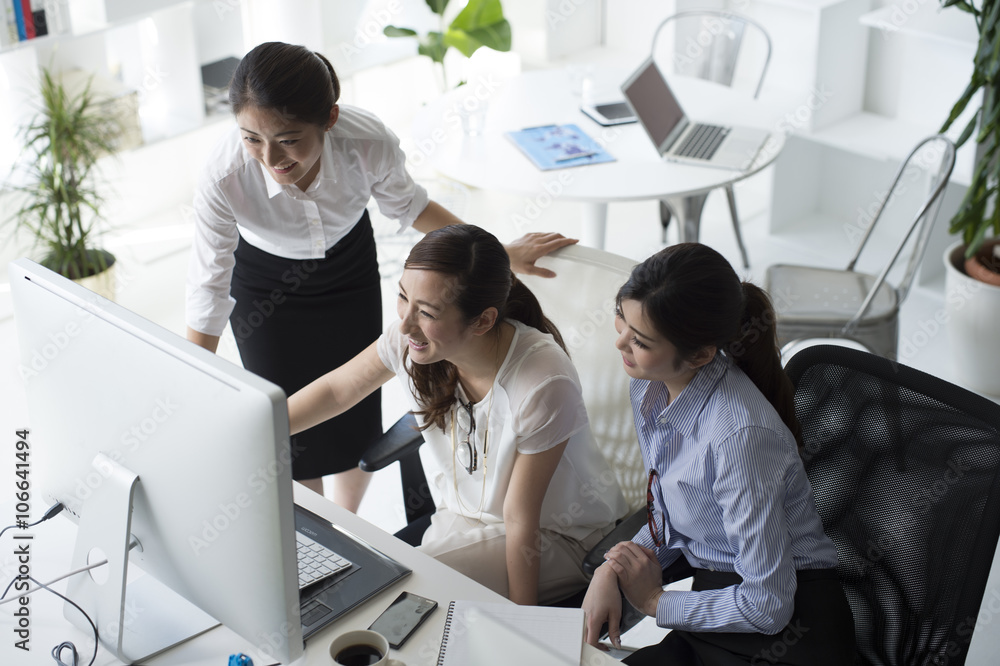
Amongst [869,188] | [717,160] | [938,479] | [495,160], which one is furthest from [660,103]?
[938,479]

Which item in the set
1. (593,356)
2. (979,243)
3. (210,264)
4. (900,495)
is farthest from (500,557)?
(979,243)

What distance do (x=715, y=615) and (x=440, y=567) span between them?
0.41 metres

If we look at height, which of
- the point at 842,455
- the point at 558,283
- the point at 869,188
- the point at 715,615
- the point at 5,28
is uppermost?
the point at 5,28

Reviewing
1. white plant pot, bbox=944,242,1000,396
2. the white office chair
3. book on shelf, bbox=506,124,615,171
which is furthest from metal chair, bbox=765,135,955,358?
the white office chair

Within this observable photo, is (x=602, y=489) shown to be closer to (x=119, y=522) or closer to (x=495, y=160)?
(x=119, y=522)

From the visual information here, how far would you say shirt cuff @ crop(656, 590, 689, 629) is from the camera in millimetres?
1515

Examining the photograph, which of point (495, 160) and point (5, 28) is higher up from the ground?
point (5, 28)

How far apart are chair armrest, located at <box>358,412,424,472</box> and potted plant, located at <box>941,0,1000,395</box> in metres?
1.93

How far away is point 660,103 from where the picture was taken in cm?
331

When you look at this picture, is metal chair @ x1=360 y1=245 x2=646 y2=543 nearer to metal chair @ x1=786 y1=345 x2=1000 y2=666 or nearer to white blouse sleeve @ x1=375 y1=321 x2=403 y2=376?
white blouse sleeve @ x1=375 y1=321 x2=403 y2=376

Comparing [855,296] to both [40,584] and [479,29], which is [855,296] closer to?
[479,29]

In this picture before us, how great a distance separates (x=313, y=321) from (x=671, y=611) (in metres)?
1.06

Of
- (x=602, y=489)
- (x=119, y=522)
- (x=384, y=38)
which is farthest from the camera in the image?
(x=384, y=38)

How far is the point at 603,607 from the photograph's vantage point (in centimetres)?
155
